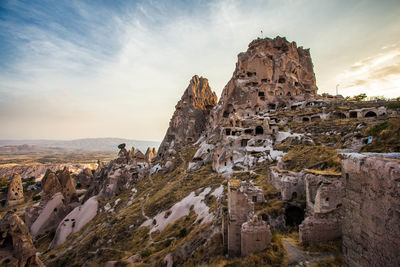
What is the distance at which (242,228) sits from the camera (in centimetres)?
967

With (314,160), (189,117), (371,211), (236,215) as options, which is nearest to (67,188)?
(189,117)

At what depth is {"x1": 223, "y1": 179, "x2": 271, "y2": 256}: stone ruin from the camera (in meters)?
9.44

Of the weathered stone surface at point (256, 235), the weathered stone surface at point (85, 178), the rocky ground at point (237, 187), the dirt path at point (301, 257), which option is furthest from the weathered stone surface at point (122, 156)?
the dirt path at point (301, 257)

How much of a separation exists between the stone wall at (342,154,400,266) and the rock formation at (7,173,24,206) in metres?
63.2

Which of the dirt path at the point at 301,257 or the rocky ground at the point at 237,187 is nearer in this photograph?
the dirt path at the point at 301,257

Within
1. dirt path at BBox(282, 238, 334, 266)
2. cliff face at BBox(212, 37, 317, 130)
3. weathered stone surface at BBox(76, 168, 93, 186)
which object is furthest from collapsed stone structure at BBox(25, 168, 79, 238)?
dirt path at BBox(282, 238, 334, 266)

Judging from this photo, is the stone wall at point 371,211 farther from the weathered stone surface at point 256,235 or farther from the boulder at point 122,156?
the boulder at point 122,156

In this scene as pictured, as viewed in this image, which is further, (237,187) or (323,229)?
(237,187)

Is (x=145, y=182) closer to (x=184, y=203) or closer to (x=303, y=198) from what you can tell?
(x=184, y=203)

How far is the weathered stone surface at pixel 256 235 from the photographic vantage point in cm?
941

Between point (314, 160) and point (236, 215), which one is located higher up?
point (314, 160)

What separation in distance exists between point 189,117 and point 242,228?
5786cm

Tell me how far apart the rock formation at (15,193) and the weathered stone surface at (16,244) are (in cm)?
4792

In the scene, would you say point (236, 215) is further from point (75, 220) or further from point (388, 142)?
point (75, 220)
